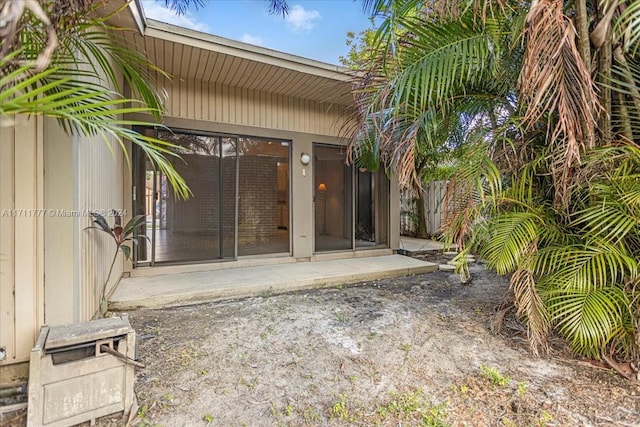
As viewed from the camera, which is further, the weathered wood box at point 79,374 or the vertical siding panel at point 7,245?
the vertical siding panel at point 7,245

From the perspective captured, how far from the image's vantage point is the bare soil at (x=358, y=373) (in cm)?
181

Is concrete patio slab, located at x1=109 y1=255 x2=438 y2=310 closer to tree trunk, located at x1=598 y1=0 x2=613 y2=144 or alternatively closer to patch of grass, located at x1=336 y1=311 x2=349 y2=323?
patch of grass, located at x1=336 y1=311 x2=349 y2=323

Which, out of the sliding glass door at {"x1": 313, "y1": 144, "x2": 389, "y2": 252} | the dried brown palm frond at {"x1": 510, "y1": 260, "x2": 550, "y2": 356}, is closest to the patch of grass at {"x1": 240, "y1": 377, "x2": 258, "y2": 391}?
the dried brown palm frond at {"x1": 510, "y1": 260, "x2": 550, "y2": 356}

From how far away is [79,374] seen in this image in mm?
1666

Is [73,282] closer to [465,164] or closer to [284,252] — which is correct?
[465,164]

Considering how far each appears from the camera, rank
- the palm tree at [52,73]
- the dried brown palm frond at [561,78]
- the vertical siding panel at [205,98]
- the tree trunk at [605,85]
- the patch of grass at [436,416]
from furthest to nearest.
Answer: the vertical siding panel at [205,98]
the tree trunk at [605,85]
the dried brown palm frond at [561,78]
the patch of grass at [436,416]
the palm tree at [52,73]

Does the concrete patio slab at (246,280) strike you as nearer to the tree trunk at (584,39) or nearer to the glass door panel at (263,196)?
the glass door panel at (263,196)

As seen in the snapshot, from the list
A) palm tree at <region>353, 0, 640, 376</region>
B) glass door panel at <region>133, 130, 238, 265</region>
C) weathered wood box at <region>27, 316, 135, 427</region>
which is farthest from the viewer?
glass door panel at <region>133, 130, 238, 265</region>

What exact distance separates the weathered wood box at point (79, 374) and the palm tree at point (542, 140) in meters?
2.32

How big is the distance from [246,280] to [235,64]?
2854 millimetres

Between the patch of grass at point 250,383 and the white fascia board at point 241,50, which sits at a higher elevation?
the white fascia board at point 241,50

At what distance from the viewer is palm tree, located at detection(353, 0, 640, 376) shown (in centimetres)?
213

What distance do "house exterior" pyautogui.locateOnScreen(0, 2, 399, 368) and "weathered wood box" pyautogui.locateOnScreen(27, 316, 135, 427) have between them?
0.37 meters

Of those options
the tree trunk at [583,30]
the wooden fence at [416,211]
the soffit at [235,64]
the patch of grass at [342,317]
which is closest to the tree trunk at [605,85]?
the tree trunk at [583,30]
